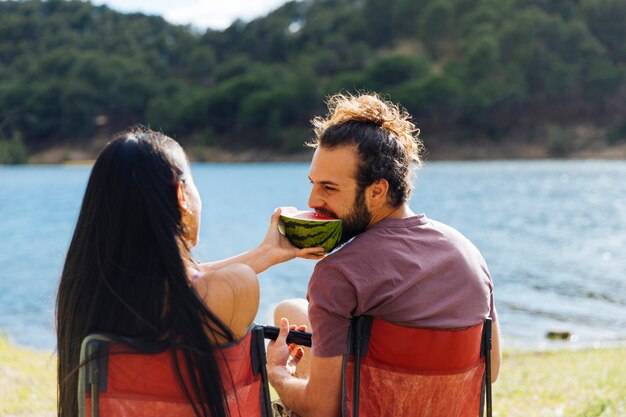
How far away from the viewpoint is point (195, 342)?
2.14 meters

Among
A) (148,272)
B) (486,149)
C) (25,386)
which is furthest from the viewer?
(486,149)

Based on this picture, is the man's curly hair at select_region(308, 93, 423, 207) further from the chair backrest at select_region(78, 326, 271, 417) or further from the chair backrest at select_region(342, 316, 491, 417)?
the chair backrest at select_region(78, 326, 271, 417)

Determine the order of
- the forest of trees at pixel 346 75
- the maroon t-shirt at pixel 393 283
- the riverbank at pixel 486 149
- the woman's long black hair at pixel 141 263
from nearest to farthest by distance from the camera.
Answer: the woman's long black hair at pixel 141 263, the maroon t-shirt at pixel 393 283, the riverbank at pixel 486 149, the forest of trees at pixel 346 75

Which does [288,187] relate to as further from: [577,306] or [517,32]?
[517,32]

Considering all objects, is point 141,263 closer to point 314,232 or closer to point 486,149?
point 314,232

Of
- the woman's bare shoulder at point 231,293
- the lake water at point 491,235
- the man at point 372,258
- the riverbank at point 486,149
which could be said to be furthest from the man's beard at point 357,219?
the riverbank at point 486,149

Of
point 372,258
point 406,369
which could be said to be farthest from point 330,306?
point 406,369

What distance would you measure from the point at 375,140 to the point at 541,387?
172 inches

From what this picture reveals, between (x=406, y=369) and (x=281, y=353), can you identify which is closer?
(x=406, y=369)

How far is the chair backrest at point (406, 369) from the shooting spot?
101 inches

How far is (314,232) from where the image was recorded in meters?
2.68

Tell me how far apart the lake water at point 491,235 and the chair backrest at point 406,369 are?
0.65 metres

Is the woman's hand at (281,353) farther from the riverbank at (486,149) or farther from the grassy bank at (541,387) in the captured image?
the riverbank at (486,149)

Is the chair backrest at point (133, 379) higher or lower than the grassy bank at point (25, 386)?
higher
